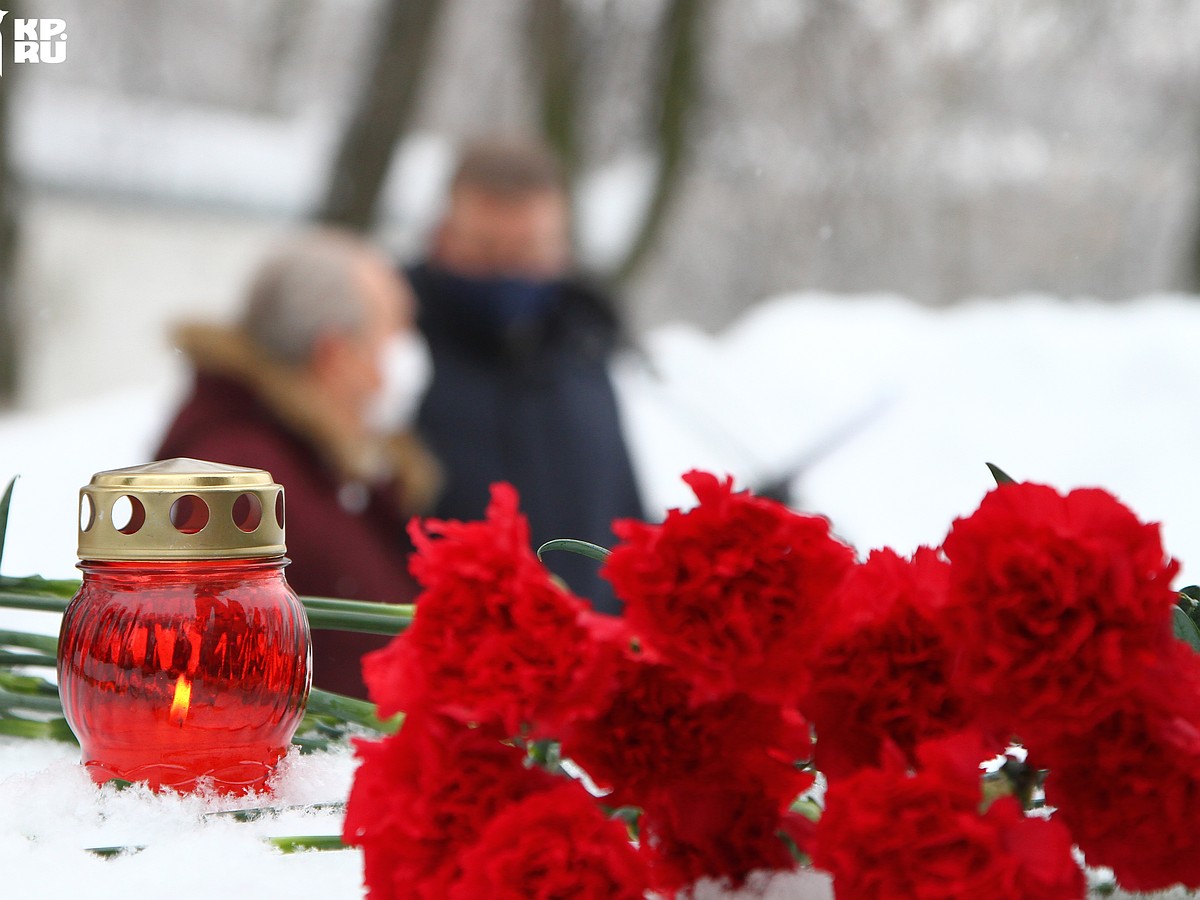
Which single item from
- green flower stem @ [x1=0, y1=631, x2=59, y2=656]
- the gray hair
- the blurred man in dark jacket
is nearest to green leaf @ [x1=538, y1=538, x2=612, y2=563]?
green flower stem @ [x1=0, y1=631, x2=59, y2=656]

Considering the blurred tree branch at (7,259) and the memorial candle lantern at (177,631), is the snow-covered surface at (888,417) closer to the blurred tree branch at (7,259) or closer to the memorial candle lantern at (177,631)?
the memorial candle lantern at (177,631)

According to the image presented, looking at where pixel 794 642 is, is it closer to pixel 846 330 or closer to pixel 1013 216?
pixel 846 330

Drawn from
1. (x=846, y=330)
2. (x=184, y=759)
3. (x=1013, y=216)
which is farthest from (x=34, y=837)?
(x=1013, y=216)

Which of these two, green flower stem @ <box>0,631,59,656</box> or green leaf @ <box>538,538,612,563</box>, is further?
green flower stem @ <box>0,631,59,656</box>

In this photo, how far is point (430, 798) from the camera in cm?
34

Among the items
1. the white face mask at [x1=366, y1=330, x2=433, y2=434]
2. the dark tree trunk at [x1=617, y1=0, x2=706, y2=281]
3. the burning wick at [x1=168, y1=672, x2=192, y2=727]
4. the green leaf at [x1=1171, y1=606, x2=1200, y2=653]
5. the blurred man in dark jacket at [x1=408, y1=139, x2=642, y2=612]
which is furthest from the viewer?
the dark tree trunk at [x1=617, y1=0, x2=706, y2=281]

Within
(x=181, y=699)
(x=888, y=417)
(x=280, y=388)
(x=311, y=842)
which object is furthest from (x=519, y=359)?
(x=311, y=842)

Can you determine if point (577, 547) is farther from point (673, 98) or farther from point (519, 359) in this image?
point (673, 98)

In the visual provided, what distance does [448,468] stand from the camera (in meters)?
1.98

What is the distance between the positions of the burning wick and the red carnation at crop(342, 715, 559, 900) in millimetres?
199

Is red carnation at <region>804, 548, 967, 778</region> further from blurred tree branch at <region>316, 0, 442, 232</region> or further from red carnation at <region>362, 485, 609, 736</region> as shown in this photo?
blurred tree branch at <region>316, 0, 442, 232</region>

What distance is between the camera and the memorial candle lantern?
0.51 meters

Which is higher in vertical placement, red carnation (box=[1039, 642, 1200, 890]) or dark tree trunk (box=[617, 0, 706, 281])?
dark tree trunk (box=[617, 0, 706, 281])

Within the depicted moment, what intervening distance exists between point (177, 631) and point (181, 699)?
0.09 feet
